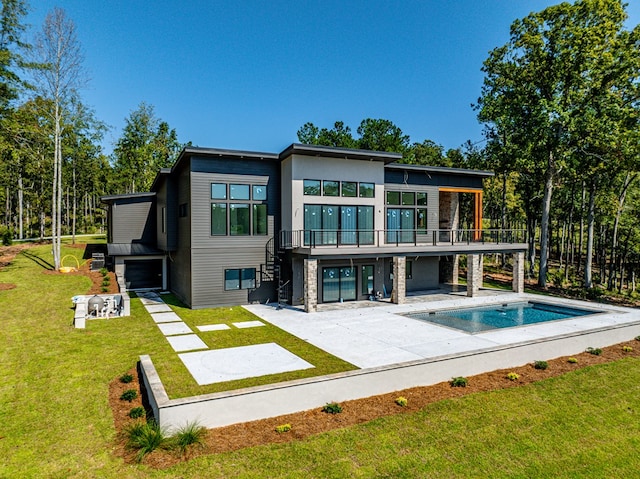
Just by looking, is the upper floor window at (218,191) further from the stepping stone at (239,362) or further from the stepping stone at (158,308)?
the stepping stone at (239,362)

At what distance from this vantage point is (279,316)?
49.2 feet

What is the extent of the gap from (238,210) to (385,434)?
39.8ft

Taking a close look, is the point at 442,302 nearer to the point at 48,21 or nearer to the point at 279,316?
the point at 279,316

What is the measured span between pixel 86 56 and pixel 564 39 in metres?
26.4

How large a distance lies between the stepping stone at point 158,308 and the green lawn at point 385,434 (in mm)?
5174

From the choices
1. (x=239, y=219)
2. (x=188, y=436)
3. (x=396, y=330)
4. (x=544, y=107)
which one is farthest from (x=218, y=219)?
(x=544, y=107)

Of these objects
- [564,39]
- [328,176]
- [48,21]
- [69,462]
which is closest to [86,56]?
[48,21]

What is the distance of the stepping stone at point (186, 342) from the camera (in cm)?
1087

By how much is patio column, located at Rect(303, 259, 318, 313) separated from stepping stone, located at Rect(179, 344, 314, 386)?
4.75m

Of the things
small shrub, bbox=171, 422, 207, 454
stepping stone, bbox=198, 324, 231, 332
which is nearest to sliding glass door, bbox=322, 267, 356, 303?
stepping stone, bbox=198, 324, 231, 332

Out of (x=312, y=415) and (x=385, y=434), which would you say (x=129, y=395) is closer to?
(x=312, y=415)

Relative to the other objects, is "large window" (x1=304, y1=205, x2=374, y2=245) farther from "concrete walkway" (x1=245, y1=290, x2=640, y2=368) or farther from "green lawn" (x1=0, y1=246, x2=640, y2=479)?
"green lawn" (x1=0, y1=246, x2=640, y2=479)

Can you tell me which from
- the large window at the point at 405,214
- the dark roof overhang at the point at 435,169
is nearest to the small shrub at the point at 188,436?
the large window at the point at 405,214

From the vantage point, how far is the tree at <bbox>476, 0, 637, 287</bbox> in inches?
811
